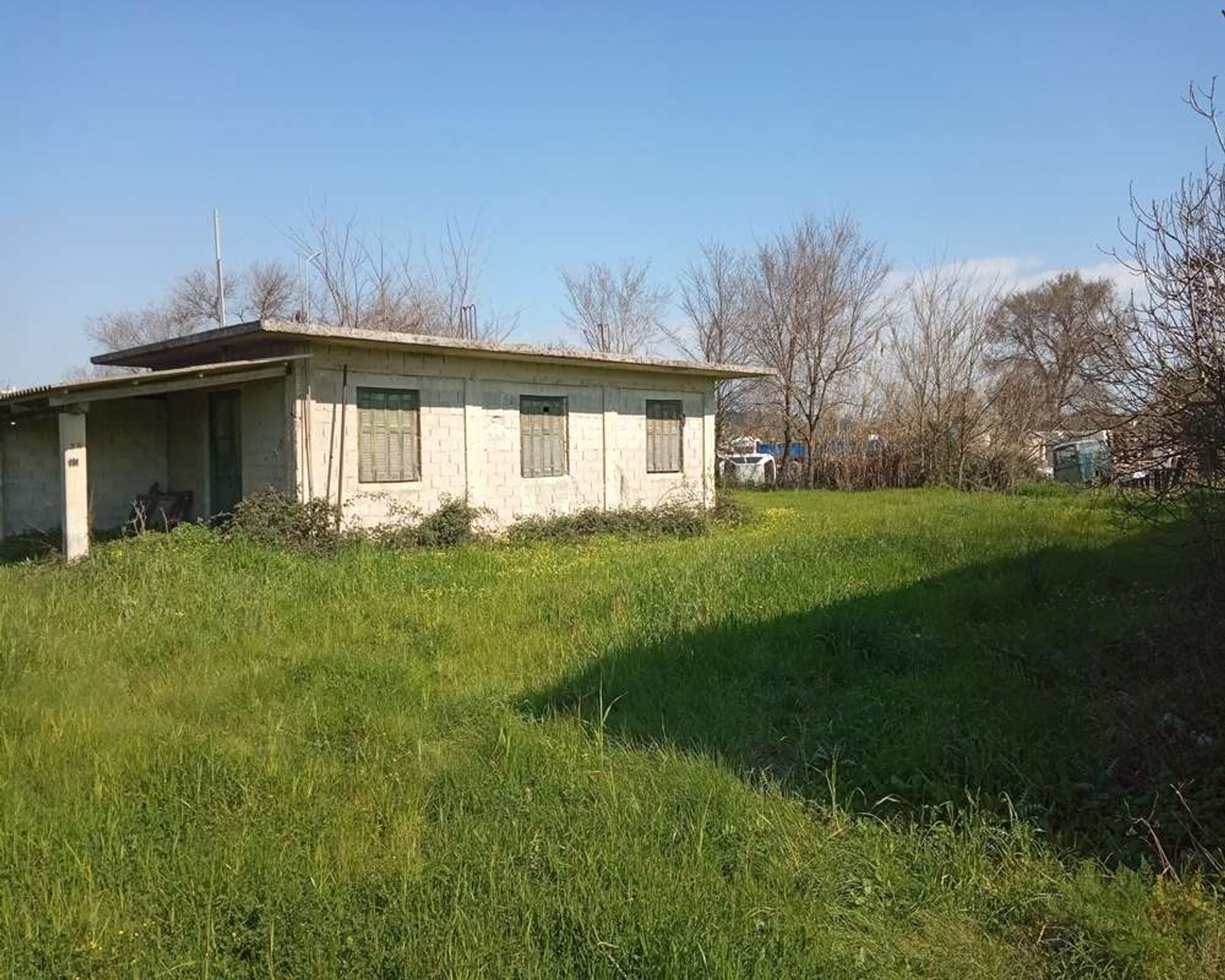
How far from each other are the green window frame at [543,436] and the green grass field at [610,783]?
256 inches

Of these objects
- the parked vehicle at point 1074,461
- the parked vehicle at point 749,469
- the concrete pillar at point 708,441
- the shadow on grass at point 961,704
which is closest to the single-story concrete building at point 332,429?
the concrete pillar at point 708,441

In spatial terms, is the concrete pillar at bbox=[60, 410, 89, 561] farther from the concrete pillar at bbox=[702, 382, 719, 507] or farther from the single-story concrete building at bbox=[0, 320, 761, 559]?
the concrete pillar at bbox=[702, 382, 719, 507]

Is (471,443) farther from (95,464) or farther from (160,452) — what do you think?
(95,464)

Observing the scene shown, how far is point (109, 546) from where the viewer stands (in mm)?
10477

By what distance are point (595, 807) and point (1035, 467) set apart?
73.7ft

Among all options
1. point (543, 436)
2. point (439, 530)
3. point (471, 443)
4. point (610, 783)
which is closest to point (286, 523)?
point (439, 530)

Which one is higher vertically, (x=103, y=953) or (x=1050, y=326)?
(x=1050, y=326)

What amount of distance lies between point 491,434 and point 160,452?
18.0 feet

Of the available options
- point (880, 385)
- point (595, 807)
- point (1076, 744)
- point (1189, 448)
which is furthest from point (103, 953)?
point (880, 385)

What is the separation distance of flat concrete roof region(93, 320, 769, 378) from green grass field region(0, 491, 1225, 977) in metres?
4.37

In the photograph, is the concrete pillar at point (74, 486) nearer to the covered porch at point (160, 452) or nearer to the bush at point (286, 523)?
the covered porch at point (160, 452)

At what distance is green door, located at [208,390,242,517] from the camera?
42.7 feet

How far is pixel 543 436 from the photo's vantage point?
582 inches

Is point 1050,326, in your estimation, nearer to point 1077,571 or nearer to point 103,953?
point 1077,571
